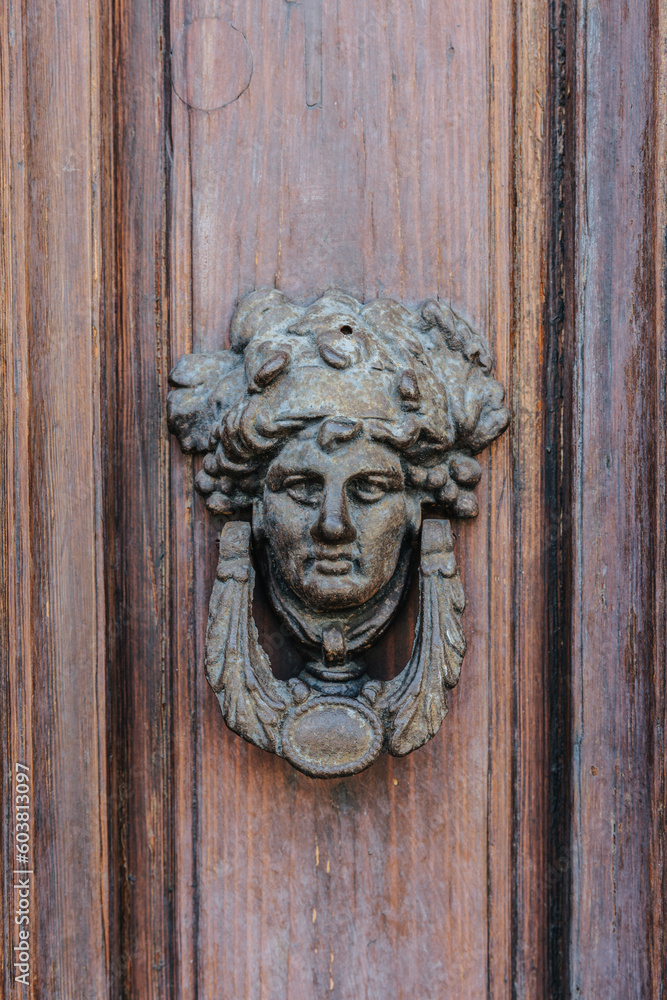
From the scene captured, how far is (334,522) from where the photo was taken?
25.5 inches

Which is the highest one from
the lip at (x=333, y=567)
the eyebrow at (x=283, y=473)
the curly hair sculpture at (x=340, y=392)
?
the curly hair sculpture at (x=340, y=392)

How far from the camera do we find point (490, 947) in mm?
758

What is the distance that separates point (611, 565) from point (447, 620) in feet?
0.53

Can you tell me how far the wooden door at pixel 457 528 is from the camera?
729 mm

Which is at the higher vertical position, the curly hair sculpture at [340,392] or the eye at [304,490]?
the curly hair sculpture at [340,392]

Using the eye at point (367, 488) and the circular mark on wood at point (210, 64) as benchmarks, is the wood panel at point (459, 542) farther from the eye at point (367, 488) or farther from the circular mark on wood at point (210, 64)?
the eye at point (367, 488)

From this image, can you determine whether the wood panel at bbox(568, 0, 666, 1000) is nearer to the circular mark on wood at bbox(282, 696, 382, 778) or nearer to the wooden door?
the wooden door

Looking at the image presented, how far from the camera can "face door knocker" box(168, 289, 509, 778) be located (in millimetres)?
684

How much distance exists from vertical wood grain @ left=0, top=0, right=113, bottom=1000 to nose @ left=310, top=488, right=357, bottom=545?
0.69 feet

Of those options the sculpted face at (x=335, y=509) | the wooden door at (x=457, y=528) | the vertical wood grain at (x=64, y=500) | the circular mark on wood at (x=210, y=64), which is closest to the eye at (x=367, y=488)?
the sculpted face at (x=335, y=509)

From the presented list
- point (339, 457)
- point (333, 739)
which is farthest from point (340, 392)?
point (333, 739)

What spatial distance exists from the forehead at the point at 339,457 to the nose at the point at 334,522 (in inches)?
0.9

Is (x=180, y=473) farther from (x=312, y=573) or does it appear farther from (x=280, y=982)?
(x=280, y=982)

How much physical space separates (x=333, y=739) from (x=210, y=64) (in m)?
0.61
